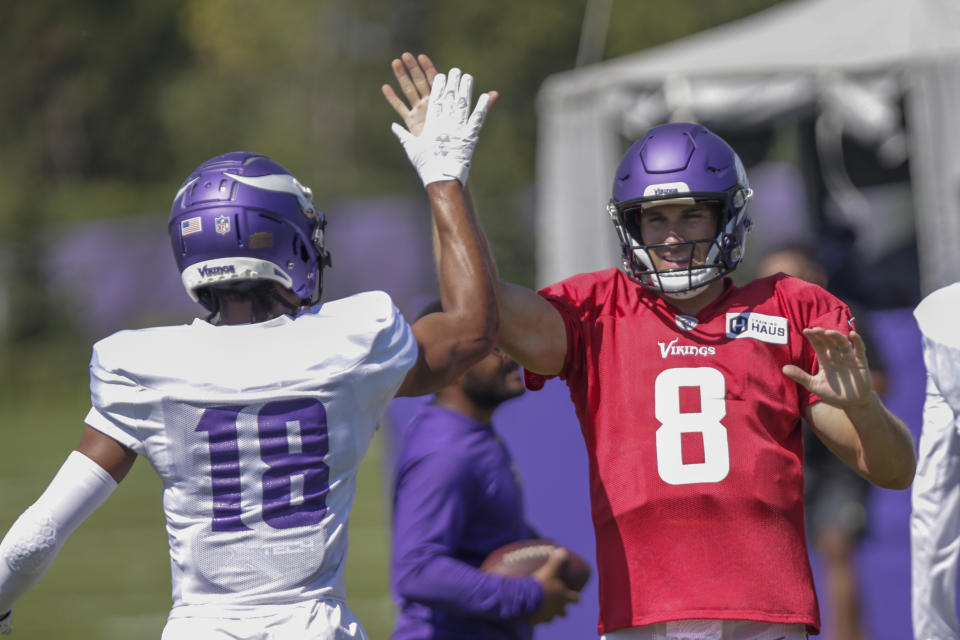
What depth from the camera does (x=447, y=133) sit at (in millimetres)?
2922

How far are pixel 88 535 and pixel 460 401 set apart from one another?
8.73m

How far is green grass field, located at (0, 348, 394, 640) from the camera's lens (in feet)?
26.7

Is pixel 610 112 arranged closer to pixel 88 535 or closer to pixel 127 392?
pixel 88 535

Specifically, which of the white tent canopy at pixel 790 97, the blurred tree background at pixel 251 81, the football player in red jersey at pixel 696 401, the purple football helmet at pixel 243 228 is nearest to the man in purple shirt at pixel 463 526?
the football player in red jersey at pixel 696 401

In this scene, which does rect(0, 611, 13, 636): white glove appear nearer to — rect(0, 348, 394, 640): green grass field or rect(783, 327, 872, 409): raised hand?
rect(783, 327, 872, 409): raised hand

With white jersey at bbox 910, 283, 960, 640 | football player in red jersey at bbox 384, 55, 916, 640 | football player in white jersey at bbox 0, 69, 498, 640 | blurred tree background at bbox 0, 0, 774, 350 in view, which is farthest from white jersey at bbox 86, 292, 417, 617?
blurred tree background at bbox 0, 0, 774, 350

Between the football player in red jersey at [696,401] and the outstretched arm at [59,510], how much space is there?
0.94 m

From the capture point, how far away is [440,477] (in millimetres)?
3574

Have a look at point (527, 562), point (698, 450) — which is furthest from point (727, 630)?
point (527, 562)

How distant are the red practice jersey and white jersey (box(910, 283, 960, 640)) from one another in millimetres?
248

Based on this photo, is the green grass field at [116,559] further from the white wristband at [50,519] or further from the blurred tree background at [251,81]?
the blurred tree background at [251,81]

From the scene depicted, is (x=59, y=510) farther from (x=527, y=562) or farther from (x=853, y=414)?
(x=853, y=414)

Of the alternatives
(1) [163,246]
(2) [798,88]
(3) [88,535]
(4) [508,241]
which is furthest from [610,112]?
(1) [163,246]

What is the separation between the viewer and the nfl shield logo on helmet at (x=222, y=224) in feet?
9.05
